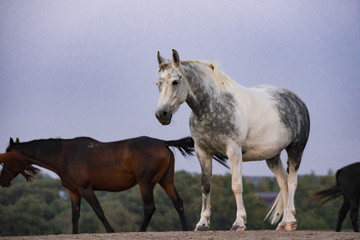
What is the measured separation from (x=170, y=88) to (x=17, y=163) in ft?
15.0

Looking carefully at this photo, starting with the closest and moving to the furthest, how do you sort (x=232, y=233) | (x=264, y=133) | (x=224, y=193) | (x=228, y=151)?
1. (x=232, y=233)
2. (x=228, y=151)
3. (x=264, y=133)
4. (x=224, y=193)

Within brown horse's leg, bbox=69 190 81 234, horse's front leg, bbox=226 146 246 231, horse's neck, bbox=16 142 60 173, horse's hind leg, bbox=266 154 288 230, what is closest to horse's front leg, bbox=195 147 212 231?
horse's front leg, bbox=226 146 246 231

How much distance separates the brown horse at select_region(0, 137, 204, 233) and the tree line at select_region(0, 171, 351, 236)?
12092mm

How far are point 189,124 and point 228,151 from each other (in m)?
0.71

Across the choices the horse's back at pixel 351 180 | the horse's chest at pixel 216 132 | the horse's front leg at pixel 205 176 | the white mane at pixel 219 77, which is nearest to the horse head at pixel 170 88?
the horse's chest at pixel 216 132

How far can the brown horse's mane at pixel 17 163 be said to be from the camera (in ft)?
32.7

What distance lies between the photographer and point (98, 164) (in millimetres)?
9734

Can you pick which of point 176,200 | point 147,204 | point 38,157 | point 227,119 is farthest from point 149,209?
point 227,119

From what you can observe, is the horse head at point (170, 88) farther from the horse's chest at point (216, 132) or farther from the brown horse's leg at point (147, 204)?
the brown horse's leg at point (147, 204)

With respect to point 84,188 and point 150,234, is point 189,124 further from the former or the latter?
point 84,188

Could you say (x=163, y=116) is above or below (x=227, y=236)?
above

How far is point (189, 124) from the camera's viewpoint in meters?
7.44

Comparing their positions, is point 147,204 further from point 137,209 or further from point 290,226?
point 137,209

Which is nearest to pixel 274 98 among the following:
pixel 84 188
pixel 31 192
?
pixel 84 188
